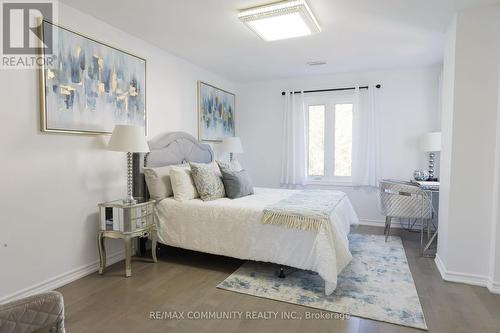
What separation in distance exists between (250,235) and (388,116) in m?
3.25

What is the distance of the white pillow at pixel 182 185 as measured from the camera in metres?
3.30

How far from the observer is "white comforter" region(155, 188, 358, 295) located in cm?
254

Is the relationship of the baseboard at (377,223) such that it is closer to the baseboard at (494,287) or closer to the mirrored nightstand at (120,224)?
the baseboard at (494,287)

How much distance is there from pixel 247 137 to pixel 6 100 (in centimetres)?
396

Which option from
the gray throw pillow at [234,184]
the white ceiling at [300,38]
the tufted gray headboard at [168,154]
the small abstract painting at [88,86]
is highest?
the white ceiling at [300,38]

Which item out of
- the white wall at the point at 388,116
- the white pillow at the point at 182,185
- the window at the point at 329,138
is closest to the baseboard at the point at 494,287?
the white wall at the point at 388,116

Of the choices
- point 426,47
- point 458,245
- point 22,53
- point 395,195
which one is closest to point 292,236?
point 458,245

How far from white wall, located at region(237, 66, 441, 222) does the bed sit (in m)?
1.60

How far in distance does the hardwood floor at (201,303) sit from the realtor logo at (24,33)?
77.3 inches

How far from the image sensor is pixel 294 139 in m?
5.27

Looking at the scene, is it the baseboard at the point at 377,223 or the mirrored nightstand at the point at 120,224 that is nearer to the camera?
the mirrored nightstand at the point at 120,224

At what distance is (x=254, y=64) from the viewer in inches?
178

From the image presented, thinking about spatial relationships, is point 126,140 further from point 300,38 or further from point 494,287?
point 494,287

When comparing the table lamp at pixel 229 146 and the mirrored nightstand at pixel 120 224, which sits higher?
the table lamp at pixel 229 146
